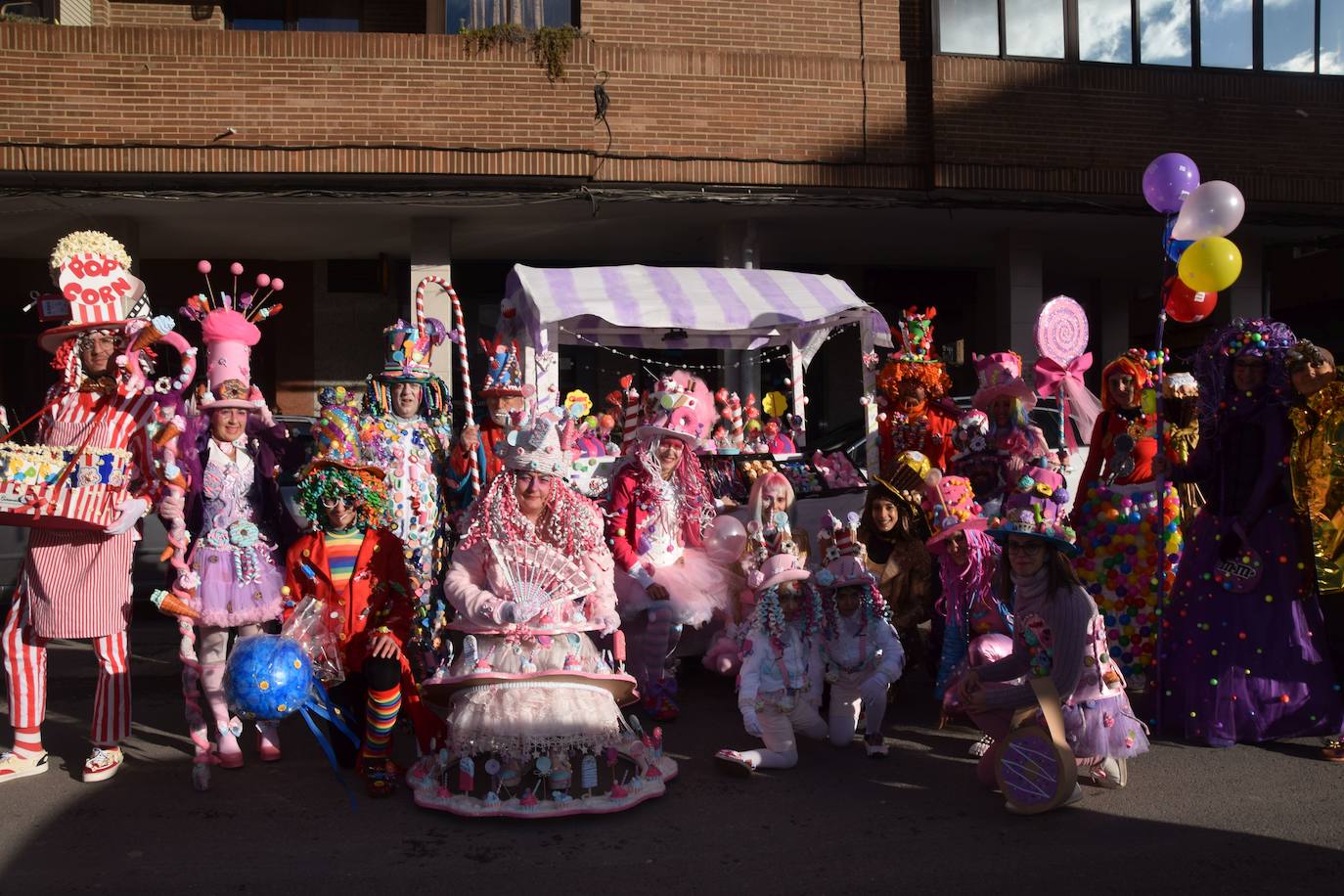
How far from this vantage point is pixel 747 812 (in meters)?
5.08

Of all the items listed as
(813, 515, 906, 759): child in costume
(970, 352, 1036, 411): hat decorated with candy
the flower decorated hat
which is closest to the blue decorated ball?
(813, 515, 906, 759): child in costume

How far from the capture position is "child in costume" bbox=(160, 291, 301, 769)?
5652mm

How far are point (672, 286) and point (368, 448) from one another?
154 inches

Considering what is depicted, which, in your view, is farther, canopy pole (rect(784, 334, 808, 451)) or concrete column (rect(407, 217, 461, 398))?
concrete column (rect(407, 217, 461, 398))

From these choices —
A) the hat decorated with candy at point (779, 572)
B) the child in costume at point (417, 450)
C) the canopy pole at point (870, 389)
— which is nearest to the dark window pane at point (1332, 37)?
the canopy pole at point (870, 389)

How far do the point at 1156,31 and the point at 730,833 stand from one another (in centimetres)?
1278

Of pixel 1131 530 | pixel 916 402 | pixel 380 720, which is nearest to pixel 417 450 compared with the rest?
pixel 380 720

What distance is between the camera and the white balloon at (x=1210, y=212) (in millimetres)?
6410

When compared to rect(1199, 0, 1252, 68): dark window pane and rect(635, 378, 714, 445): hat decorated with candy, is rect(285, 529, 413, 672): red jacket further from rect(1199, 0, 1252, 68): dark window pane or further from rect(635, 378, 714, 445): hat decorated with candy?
rect(1199, 0, 1252, 68): dark window pane

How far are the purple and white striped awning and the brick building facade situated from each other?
2995mm

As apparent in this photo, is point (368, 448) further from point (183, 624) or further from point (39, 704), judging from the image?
point (39, 704)

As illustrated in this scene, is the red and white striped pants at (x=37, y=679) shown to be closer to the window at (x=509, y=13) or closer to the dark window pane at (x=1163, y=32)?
the window at (x=509, y=13)

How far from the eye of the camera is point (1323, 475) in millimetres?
5797

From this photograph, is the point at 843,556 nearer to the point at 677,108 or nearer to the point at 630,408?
the point at 630,408
